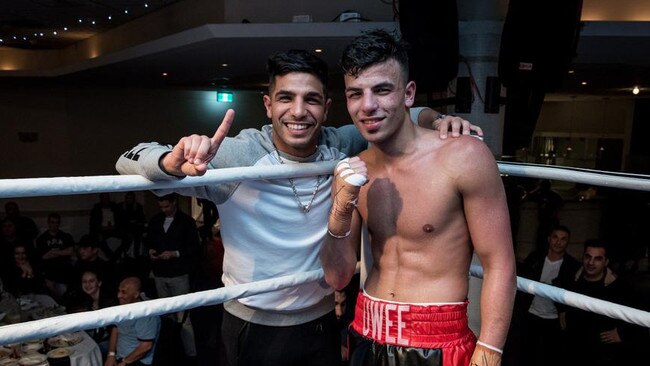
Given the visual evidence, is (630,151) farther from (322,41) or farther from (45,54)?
(45,54)

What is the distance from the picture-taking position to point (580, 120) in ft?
36.4

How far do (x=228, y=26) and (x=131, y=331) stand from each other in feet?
9.29

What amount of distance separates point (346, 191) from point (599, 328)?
2.71 metres

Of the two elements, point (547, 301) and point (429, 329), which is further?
point (547, 301)

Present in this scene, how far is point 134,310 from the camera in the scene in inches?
45.5

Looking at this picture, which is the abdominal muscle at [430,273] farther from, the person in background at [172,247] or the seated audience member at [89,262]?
the seated audience member at [89,262]

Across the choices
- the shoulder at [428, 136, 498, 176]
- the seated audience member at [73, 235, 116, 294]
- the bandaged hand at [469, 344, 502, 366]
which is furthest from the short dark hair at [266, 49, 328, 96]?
the seated audience member at [73, 235, 116, 294]

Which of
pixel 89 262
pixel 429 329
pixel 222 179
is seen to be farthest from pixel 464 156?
pixel 89 262

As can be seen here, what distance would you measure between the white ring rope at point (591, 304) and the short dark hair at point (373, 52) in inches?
25.3

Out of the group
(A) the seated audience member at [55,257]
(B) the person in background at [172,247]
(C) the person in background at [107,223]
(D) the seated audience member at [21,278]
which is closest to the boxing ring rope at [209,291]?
(B) the person in background at [172,247]

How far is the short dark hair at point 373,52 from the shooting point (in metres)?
1.22

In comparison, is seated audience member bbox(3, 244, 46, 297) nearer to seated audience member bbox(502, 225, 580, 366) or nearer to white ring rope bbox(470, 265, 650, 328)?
seated audience member bbox(502, 225, 580, 366)

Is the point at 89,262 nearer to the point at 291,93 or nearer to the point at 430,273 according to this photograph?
the point at 291,93

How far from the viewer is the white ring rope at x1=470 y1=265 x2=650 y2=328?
117 cm
